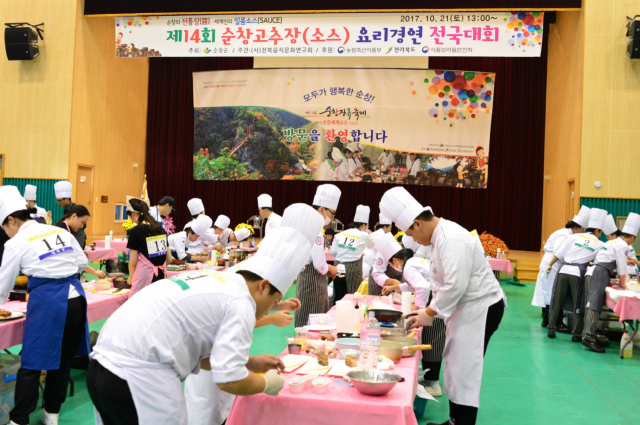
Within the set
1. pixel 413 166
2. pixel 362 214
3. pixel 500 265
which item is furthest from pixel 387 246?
pixel 413 166

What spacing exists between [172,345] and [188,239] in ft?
20.7

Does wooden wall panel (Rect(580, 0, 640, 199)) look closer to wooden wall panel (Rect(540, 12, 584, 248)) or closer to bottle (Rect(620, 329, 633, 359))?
wooden wall panel (Rect(540, 12, 584, 248))

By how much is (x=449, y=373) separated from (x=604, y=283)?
3.84 meters

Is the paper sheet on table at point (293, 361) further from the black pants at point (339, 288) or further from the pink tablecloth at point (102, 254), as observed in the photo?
the pink tablecloth at point (102, 254)

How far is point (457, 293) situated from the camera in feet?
8.63

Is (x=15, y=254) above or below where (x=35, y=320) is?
above

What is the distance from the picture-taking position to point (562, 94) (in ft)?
37.8

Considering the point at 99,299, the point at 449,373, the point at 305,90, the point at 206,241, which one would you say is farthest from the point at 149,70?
the point at 449,373

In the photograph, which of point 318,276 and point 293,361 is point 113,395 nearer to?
point 293,361

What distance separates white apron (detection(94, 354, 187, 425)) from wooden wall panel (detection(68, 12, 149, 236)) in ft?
37.2

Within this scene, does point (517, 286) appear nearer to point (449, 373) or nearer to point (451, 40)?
point (451, 40)

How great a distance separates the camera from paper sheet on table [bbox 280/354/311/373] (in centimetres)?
225

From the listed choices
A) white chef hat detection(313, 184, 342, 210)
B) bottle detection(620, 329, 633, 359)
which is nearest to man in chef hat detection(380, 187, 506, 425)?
white chef hat detection(313, 184, 342, 210)

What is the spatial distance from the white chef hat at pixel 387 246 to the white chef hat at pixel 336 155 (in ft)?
27.8
